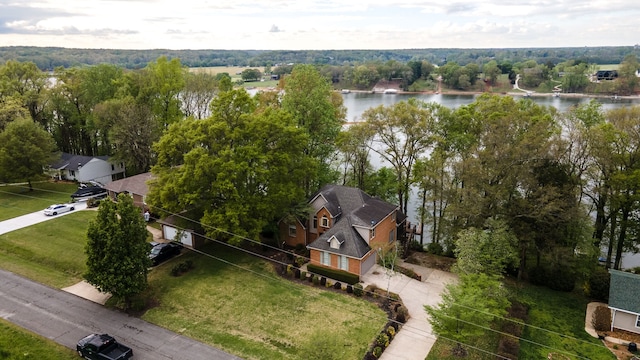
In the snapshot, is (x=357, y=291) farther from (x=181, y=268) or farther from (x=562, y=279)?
(x=562, y=279)

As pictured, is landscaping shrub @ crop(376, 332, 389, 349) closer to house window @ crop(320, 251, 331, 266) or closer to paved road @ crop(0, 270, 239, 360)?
paved road @ crop(0, 270, 239, 360)

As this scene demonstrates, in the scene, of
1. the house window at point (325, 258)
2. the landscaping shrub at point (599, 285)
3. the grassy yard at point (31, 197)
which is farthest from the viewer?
the grassy yard at point (31, 197)

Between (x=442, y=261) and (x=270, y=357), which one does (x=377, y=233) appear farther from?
(x=270, y=357)

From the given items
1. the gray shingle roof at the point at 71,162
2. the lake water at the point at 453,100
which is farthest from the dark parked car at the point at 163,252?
the lake water at the point at 453,100

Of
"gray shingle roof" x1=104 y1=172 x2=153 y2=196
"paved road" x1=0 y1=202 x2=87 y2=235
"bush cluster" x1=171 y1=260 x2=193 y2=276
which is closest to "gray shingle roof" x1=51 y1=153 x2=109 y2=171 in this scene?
"gray shingle roof" x1=104 y1=172 x2=153 y2=196

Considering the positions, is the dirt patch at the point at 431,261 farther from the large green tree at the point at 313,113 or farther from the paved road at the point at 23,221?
the paved road at the point at 23,221
